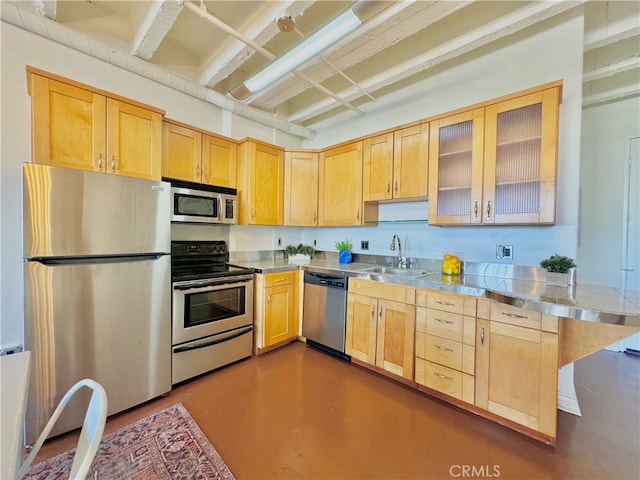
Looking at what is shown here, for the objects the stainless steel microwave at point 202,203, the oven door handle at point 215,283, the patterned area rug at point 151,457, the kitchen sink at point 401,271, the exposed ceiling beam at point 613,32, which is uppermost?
the exposed ceiling beam at point 613,32

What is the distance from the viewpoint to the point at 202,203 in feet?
8.75

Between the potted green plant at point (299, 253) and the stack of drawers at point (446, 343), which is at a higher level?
the potted green plant at point (299, 253)

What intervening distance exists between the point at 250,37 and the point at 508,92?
2.31 meters

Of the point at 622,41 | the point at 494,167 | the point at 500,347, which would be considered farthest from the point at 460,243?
the point at 622,41

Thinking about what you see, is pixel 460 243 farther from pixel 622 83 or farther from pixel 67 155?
pixel 67 155

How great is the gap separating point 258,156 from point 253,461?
279 centimetres

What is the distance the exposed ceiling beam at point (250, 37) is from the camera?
190 centimetres

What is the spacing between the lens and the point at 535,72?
88.1 inches

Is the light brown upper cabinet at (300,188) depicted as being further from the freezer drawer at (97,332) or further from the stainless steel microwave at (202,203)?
the freezer drawer at (97,332)

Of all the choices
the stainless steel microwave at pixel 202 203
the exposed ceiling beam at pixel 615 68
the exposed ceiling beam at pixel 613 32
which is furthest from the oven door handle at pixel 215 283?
the exposed ceiling beam at pixel 615 68

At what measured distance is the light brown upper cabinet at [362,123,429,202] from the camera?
2557 mm

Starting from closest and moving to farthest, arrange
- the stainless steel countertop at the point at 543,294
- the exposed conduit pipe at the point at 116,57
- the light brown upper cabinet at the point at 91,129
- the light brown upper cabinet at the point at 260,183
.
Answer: the stainless steel countertop at the point at 543,294 < the light brown upper cabinet at the point at 91,129 < the exposed conduit pipe at the point at 116,57 < the light brown upper cabinet at the point at 260,183

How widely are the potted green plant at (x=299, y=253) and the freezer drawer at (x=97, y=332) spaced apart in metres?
1.52

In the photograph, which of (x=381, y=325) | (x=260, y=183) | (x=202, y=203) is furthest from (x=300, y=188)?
(x=381, y=325)
